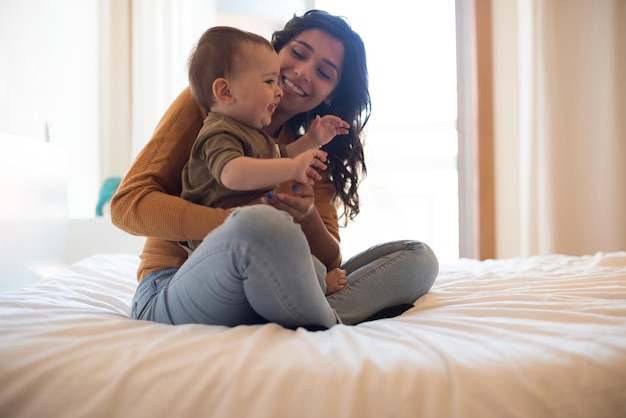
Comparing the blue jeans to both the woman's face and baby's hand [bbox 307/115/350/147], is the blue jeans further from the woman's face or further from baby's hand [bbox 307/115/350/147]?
the woman's face

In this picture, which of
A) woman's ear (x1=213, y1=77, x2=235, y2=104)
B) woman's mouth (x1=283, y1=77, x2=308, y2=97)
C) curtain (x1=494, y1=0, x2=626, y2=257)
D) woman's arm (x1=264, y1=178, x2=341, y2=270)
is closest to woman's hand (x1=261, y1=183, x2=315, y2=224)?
woman's arm (x1=264, y1=178, x2=341, y2=270)

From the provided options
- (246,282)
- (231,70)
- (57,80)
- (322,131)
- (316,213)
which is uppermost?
(57,80)

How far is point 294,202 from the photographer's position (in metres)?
1.16

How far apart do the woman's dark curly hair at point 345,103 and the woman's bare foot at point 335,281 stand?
0.35m

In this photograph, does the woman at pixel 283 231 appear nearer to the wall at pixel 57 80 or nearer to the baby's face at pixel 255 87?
the baby's face at pixel 255 87

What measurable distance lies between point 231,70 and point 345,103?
1.70 feet

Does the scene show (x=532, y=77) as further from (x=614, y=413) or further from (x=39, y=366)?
(x=39, y=366)

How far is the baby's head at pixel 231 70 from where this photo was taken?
1227 mm

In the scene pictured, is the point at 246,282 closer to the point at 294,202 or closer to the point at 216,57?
the point at 294,202

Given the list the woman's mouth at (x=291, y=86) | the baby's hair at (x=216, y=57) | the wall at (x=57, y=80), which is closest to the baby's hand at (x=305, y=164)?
the baby's hair at (x=216, y=57)

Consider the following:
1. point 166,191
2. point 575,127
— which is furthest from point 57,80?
point 575,127

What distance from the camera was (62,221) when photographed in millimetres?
2361

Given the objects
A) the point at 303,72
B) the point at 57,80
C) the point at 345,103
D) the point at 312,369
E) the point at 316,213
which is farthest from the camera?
the point at 57,80

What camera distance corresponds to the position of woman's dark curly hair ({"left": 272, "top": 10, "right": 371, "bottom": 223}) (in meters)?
1.57
